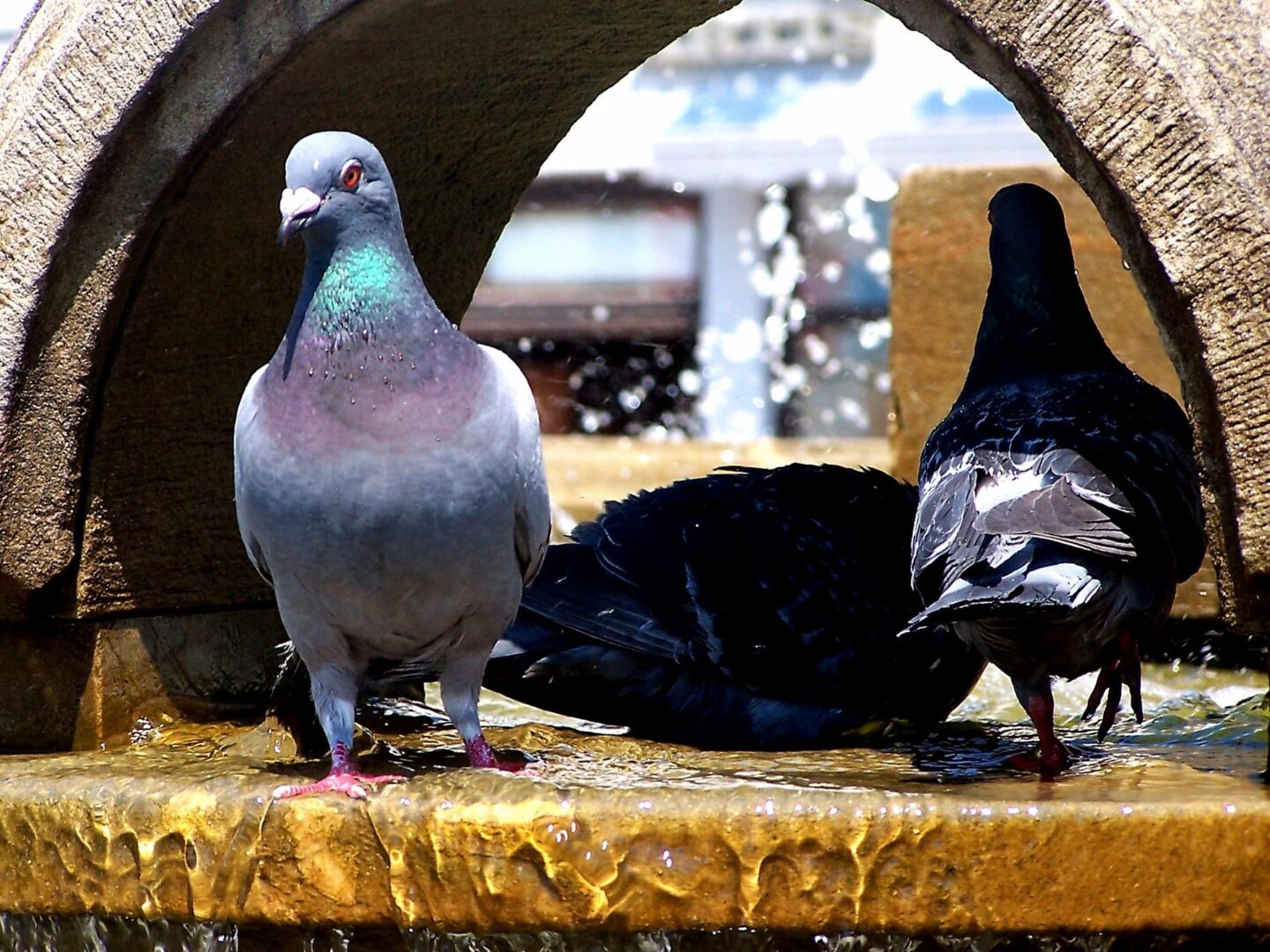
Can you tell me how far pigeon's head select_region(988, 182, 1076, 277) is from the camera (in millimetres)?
3994

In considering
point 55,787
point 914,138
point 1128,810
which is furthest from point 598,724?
point 914,138

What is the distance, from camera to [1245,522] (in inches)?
113

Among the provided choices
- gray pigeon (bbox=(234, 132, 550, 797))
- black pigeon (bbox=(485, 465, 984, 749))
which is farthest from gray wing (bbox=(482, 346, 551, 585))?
black pigeon (bbox=(485, 465, 984, 749))

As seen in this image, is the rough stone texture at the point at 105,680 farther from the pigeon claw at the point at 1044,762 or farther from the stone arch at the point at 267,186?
the pigeon claw at the point at 1044,762

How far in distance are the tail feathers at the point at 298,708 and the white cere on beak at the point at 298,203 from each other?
1202mm

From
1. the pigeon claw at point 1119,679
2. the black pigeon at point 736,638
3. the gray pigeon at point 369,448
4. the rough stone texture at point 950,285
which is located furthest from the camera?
the rough stone texture at point 950,285

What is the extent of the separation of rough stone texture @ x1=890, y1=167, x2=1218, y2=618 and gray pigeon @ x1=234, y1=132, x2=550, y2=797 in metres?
3.33

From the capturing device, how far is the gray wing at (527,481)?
3143 millimetres

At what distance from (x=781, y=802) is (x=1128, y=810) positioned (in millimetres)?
549

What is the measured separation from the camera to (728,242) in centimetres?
1343

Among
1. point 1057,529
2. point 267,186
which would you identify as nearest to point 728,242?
point 267,186

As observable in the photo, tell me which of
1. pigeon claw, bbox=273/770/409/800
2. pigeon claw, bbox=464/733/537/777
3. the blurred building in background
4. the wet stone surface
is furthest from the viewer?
the blurred building in background

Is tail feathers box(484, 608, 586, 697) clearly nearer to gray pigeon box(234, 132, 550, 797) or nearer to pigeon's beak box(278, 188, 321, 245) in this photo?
gray pigeon box(234, 132, 550, 797)

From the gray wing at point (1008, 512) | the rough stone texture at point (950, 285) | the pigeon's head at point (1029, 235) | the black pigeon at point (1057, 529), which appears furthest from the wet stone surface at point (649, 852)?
the rough stone texture at point (950, 285)
